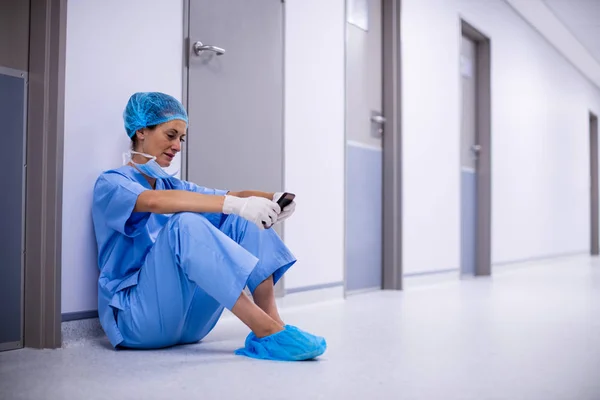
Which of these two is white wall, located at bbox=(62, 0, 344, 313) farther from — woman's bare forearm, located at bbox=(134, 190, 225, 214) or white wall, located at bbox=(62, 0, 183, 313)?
woman's bare forearm, located at bbox=(134, 190, 225, 214)

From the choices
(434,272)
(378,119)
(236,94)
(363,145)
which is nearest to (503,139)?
(434,272)

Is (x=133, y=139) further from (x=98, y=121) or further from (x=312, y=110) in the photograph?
(x=312, y=110)

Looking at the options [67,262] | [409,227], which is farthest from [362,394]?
[409,227]

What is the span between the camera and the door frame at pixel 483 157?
5.56 metres

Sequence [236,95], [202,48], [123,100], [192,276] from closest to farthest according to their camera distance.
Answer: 1. [192,276]
2. [123,100]
3. [202,48]
4. [236,95]

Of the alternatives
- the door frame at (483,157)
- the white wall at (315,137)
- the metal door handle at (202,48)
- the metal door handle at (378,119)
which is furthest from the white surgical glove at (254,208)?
the door frame at (483,157)

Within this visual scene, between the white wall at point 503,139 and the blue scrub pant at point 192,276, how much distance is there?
2376 mm

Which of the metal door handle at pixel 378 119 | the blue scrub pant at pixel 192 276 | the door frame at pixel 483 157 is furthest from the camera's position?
the door frame at pixel 483 157

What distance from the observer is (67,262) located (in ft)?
6.81

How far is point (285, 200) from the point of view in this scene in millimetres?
1966

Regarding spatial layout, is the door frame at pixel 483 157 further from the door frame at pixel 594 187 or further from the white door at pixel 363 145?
the door frame at pixel 594 187

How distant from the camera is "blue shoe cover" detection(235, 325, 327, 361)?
181 centimetres

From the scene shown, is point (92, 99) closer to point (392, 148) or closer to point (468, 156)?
point (392, 148)

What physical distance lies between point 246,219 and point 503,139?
15.2ft
